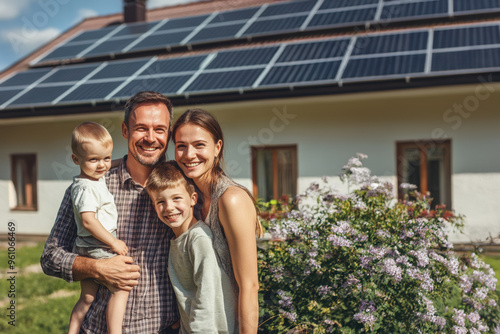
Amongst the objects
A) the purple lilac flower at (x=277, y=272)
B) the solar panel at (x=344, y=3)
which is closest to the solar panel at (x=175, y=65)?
the solar panel at (x=344, y=3)

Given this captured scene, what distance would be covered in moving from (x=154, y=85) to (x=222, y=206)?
25.2ft

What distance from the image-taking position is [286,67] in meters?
8.70

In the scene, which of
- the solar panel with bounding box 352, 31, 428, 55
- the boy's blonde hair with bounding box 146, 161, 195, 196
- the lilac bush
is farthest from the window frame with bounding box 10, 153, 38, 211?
the boy's blonde hair with bounding box 146, 161, 195, 196

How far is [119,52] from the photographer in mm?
11531

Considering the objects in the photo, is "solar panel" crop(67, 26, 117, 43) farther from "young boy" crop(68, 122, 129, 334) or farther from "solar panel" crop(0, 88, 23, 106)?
"young boy" crop(68, 122, 129, 334)

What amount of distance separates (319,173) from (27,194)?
25.2ft

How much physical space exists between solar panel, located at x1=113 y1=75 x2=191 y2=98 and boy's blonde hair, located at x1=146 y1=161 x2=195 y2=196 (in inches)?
263

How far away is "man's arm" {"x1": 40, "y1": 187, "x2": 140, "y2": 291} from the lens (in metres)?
2.27

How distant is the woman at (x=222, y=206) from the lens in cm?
208

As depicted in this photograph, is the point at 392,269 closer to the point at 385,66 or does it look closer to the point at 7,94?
the point at 385,66

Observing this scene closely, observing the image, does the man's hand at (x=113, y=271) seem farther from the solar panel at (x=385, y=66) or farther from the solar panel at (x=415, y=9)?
the solar panel at (x=415, y=9)

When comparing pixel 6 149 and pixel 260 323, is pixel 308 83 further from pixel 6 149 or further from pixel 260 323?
pixel 6 149

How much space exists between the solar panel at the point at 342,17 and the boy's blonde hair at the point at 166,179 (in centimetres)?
848

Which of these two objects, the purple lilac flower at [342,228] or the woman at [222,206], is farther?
the purple lilac flower at [342,228]
